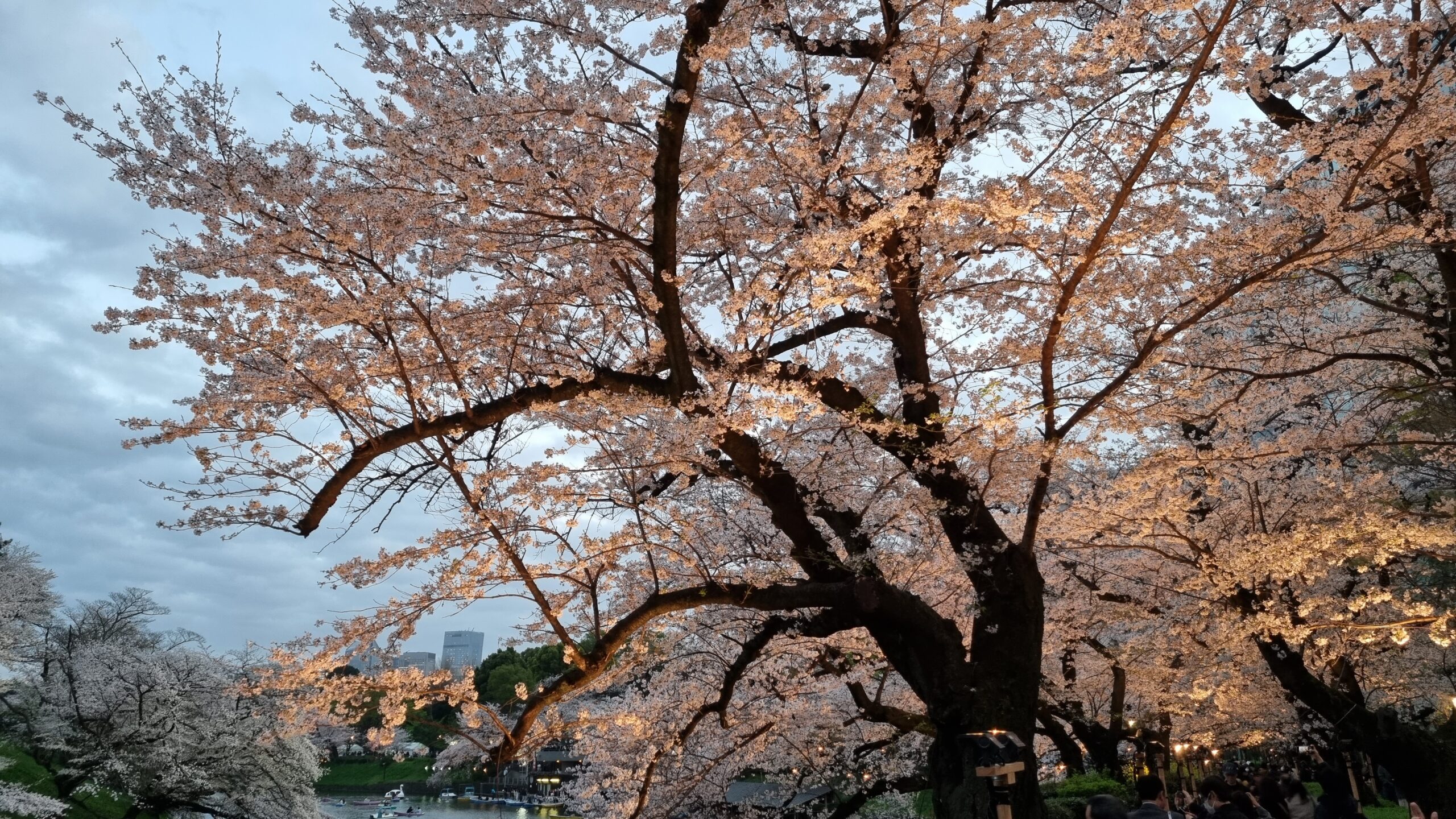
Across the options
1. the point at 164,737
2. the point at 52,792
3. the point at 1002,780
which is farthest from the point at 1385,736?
the point at 52,792

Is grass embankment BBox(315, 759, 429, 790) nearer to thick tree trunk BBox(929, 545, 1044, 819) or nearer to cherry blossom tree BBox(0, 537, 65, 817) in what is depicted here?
cherry blossom tree BBox(0, 537, 65, 817)

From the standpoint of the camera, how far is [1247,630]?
8.41 meters

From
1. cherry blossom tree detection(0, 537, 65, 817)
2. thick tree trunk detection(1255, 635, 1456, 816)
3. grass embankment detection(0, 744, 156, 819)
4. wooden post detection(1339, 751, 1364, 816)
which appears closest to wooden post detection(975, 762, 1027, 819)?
thick tree trunk detection(1255, 635, 1456, 816)

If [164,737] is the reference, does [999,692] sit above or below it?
above

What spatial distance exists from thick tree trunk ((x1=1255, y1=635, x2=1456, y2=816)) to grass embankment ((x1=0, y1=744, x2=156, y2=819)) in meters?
22.2

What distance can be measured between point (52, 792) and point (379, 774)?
137ft

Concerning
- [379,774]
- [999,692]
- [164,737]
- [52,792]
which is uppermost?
[999,692]

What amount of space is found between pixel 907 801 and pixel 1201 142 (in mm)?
16032

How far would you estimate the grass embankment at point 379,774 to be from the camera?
53.1 metres

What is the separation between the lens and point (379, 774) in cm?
5494

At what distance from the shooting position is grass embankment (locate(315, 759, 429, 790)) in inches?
2092

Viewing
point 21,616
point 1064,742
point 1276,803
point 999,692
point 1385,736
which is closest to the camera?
point 999,692

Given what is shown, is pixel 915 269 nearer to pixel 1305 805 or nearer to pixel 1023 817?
pixel 1023 817

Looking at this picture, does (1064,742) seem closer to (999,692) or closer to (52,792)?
(999,692)
